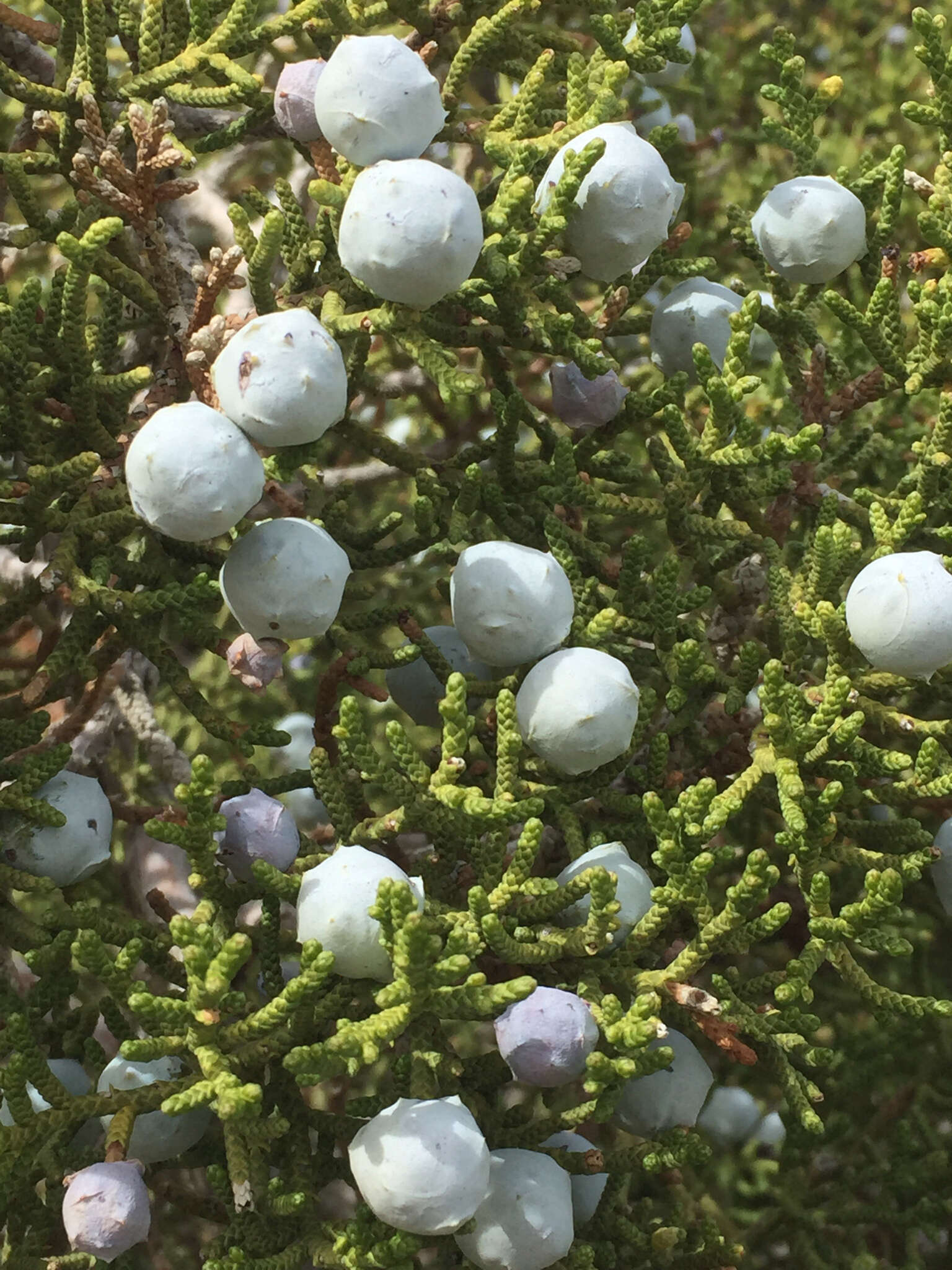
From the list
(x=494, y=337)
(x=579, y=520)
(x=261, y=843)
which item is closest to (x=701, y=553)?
(x=579, y=520)


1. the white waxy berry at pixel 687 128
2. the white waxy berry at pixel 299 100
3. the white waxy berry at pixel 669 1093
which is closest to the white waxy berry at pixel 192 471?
the white waxy berry at pixel 299 100

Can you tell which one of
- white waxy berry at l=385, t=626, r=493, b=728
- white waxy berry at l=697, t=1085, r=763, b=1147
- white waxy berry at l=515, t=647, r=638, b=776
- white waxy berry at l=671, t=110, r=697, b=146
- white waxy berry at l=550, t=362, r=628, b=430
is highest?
white waxy berry at l=671, t=110, r=697, b=146

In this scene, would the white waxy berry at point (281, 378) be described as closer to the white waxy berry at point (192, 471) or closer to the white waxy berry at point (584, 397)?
the white waxy berry at point (192, 471)

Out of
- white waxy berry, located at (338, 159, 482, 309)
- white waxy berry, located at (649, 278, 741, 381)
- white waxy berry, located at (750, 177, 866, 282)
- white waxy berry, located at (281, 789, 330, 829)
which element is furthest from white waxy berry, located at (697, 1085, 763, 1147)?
white waxy berry, located at (338, 159, 482, 309)

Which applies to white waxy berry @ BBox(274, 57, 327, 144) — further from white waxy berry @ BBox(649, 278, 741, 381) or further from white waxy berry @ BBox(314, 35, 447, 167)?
white waxy berry @ BBox(649, 278, 741, 381)

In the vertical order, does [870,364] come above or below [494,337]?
below

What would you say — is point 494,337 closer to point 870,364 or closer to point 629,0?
point 629,0

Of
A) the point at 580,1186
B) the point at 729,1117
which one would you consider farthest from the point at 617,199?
the point at 729,1117
